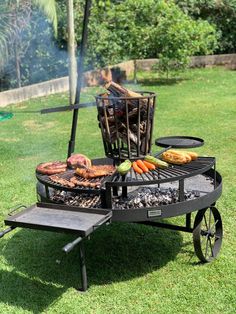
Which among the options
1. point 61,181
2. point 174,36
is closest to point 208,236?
point 61,181

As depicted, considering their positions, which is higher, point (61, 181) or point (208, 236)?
point (61, 181)

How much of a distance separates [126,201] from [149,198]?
0.56 feet

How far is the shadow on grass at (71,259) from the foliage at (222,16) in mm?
15174

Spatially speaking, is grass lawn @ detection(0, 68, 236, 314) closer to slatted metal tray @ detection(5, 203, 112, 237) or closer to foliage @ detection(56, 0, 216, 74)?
slatted metal tray @ detection(5, 203, 112, 237)

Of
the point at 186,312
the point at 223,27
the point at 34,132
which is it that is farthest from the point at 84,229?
the point at 223,27

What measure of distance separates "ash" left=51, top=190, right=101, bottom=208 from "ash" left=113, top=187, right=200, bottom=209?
0.16 m

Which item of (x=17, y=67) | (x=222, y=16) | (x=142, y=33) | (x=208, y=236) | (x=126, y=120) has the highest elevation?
(x=222, y=16)

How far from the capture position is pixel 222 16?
18.4m

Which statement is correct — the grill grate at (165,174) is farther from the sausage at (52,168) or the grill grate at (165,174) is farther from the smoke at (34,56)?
the smoke at (34,56)

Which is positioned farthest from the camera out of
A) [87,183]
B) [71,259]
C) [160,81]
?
[160,81]

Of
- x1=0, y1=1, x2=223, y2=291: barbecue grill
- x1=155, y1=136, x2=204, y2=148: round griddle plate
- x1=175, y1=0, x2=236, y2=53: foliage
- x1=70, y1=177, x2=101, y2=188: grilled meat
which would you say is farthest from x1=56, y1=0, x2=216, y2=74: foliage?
x1=70, y1=177, x2=101, y2=188: grilled meat

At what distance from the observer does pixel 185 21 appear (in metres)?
13.2

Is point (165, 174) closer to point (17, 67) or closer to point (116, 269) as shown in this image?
point (116, 269)

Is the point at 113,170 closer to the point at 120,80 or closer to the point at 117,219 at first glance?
the point at 117,219
